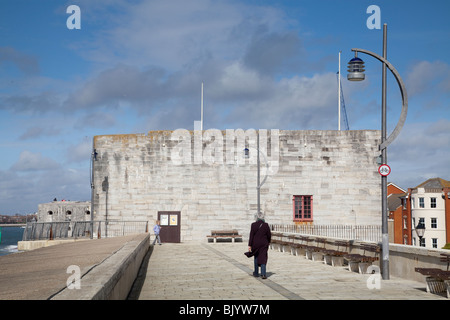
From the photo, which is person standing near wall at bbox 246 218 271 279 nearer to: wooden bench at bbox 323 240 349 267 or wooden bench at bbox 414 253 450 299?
wooden bench at bbox 323 240 349 267

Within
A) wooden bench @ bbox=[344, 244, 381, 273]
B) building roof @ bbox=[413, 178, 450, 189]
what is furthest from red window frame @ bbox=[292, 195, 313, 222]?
building roof @ bbox=[413, 178, 450, 189]

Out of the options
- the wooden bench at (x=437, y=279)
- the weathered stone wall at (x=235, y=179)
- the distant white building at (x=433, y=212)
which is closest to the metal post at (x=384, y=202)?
the wooden bench at (x=437, y=279)

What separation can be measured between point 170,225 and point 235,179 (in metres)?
5.35

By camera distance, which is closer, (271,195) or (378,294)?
(378,294)

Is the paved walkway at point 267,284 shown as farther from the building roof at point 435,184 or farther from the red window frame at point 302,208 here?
the building roof at point 435,184

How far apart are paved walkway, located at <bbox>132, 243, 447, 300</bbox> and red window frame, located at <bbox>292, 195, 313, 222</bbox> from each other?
16.7m

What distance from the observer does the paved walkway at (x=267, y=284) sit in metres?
11.2

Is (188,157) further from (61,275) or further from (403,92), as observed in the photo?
(61,275)

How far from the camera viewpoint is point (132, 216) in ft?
116

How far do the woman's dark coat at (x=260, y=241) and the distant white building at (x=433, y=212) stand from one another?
58.2 meters

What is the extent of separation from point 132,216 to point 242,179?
7.85 m

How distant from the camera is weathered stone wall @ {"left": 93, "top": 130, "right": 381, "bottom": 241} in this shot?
35.4 metres

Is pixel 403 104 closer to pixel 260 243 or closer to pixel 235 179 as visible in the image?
pixel 260 243
